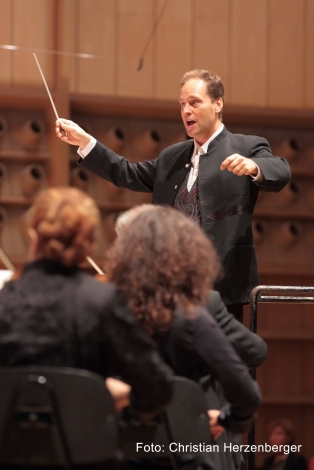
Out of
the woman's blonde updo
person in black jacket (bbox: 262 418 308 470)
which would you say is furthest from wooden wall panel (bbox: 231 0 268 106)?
the woman's blonde updo

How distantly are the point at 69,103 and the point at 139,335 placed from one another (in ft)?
10.9

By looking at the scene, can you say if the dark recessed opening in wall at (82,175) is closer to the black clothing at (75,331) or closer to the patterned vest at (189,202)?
the patterned vest at (189,202)

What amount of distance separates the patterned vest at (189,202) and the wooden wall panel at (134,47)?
2.28 m

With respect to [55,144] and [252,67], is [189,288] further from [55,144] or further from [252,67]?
[252,67]

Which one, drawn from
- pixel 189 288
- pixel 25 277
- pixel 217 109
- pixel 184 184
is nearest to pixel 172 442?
pixel 189 288

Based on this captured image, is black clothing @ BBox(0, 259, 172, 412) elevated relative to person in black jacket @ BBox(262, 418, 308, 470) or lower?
elevated

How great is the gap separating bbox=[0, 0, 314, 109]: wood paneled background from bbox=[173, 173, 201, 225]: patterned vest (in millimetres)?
2251

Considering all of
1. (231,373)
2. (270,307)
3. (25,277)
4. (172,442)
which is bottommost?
(270,307)

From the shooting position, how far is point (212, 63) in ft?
16.5

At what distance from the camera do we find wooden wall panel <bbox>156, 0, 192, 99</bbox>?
496 cm

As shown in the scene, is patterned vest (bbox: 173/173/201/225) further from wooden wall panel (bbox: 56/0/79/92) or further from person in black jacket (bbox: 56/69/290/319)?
wooden wall panel (bbox: 56/0/79/92)

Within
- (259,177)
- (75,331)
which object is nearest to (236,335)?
(75,331)

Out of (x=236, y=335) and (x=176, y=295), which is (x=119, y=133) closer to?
(x=236, y=335)

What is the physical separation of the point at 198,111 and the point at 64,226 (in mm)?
1318
